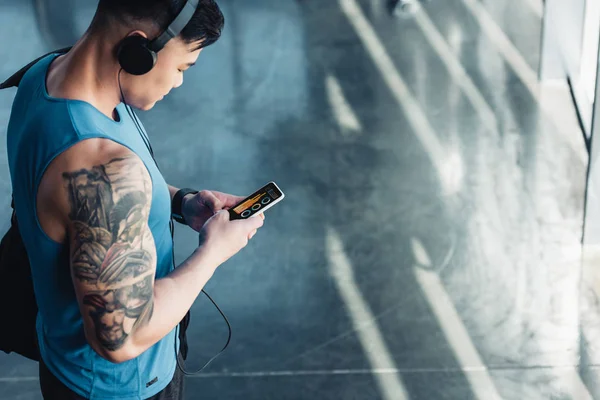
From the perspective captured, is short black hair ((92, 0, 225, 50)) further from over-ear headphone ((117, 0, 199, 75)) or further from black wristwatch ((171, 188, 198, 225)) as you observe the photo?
black wristwatch ((171, 188, 198, 225))

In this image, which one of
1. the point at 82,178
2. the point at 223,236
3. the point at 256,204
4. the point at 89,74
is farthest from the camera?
the point at 256,204

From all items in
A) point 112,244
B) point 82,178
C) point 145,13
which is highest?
point 145,13

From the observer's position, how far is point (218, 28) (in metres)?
1.37

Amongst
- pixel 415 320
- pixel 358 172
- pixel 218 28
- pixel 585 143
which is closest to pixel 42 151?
pixel 218 28

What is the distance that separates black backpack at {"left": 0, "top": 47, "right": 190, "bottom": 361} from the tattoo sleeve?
1.21 feet

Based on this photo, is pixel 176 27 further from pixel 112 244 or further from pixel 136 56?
pixel 112 244

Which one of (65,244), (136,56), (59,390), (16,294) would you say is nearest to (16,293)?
(16,294)

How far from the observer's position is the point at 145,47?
1233 mm

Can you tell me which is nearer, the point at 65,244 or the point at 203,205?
the point at 65,244

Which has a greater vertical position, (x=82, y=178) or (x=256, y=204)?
(x=82, y=178)

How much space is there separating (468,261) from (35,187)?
2.29 meters

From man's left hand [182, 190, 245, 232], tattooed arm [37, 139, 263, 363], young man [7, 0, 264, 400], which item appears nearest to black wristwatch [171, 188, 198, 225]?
man's left hand [182, 190, 245, 232]

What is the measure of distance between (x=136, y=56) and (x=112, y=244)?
1.04 ft

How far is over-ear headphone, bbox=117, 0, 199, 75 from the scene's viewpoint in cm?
123
